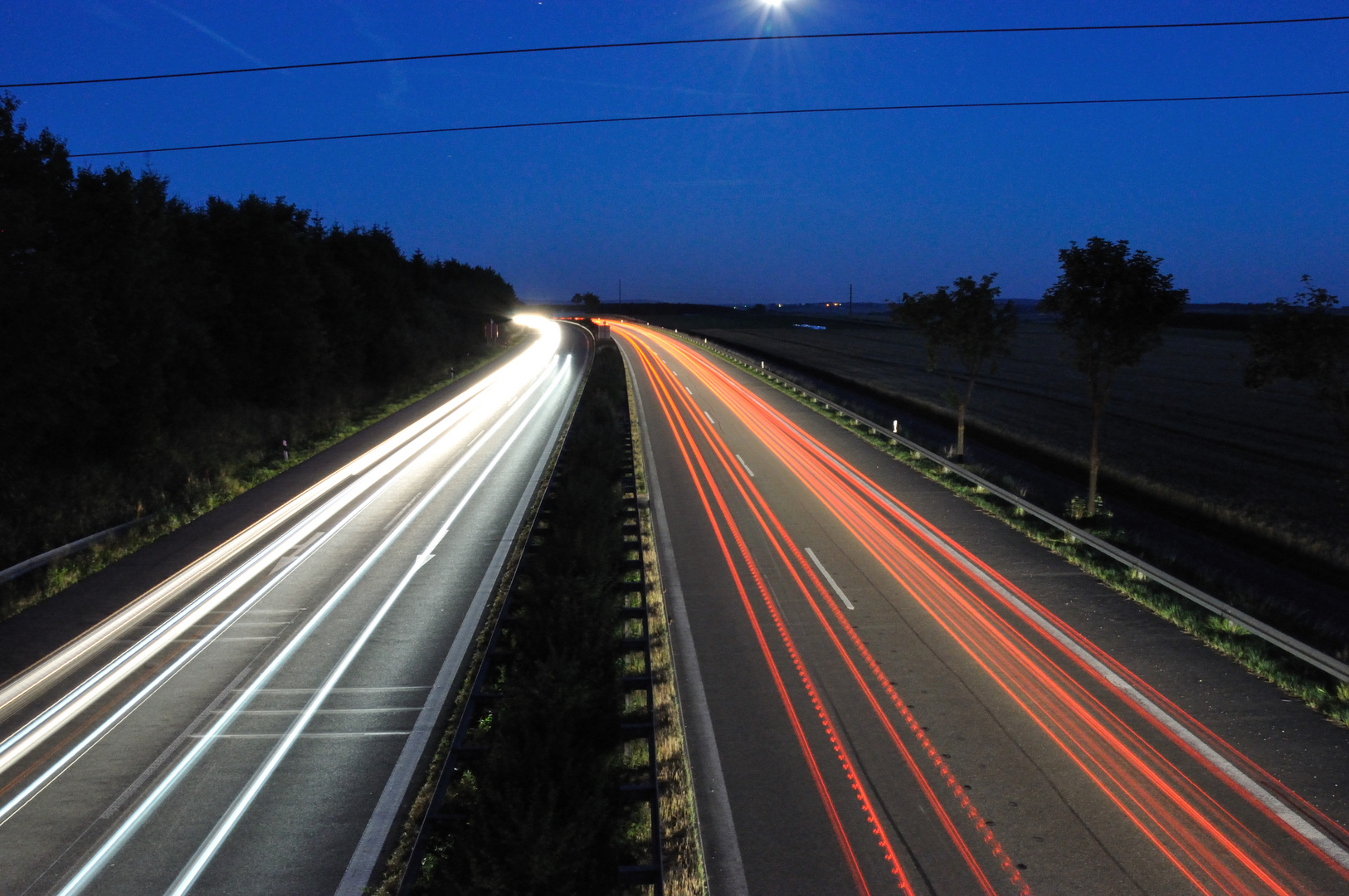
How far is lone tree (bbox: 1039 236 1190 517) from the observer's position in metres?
16.8

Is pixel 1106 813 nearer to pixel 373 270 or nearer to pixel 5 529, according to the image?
pixel 5 529

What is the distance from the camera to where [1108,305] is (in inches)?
669

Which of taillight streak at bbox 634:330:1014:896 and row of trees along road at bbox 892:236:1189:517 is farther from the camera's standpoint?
row of trees along road at bbox 892:236:1189:517

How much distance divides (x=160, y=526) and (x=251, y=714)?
1002cm

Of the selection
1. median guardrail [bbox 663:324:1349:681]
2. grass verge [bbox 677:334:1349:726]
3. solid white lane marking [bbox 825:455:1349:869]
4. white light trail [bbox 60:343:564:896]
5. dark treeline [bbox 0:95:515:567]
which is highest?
dark treeline [bbox 0:95:515:567]

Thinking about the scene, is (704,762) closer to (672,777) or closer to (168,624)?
(672,777)

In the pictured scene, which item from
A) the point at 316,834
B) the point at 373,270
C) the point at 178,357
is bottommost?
the point at 316,834

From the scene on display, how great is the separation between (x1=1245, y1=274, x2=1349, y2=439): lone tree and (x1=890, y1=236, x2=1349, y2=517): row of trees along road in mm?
13

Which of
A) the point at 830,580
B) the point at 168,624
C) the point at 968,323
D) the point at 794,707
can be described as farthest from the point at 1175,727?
the point at 968,323

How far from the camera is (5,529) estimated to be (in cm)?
1555

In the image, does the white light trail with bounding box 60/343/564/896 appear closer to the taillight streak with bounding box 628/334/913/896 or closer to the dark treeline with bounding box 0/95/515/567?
the taillight streak with bounding box 628/334/913/896

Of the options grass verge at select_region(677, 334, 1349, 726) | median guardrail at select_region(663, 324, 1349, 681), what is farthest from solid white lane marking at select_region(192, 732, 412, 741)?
median guardrail at select_region(663, 324, 1349, 681)

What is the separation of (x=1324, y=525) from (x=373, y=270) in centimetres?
4341

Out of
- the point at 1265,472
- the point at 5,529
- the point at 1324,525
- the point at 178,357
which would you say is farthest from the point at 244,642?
the point at 1265,472
